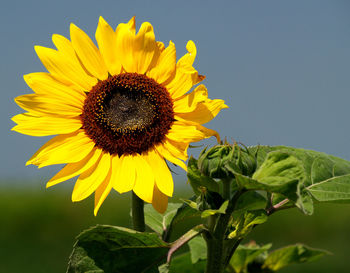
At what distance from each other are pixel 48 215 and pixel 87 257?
7525 millimetres

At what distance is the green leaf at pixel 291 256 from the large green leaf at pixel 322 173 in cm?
45

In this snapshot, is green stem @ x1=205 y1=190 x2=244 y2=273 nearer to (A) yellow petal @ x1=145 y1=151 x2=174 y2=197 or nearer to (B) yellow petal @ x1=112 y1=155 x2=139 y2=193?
(A) yellow petal @ x1=145 y1=151 x2=174 y2=197

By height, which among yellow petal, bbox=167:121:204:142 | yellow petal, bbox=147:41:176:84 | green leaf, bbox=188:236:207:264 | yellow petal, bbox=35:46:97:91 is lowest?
green leaf, bbox=188:236:207:264

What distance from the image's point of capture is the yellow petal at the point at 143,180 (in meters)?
1.71

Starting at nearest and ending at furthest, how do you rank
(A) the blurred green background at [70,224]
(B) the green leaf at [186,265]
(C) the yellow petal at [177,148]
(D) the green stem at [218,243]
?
(D) the green stem at [218,243] → (C) the yellow petal at [177,148] → (B) the green leaf at [186,265] → (A) the blurred green background at [70,224]

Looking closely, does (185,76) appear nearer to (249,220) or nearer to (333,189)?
(249,220)

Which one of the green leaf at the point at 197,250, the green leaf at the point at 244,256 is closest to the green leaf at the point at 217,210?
the green leaf at the point at 197,250

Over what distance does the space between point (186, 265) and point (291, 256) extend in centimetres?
47

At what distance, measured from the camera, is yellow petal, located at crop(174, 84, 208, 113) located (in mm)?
1808

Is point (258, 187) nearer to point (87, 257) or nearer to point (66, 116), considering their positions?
point (87, 257)

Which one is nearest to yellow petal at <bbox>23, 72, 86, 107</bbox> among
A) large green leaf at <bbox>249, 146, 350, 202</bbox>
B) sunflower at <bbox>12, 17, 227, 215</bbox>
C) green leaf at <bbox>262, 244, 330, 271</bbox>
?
sunflower at <bbox>12, 17, 227, 215</bbox>

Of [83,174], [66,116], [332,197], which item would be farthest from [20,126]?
[332,197]

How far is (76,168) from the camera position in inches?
72.9

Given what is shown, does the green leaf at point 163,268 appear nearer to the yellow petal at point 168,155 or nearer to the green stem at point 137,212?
the green stem at point 137,212
